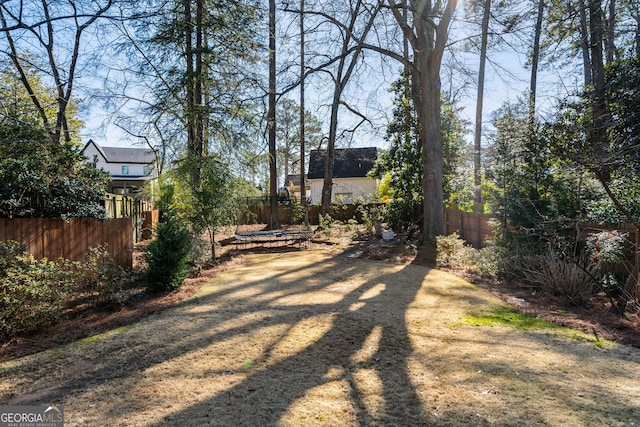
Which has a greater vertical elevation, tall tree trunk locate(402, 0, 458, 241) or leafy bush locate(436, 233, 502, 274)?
tall tree trunk locate(402, 0, 458, 241)

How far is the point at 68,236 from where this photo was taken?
6.61 meters

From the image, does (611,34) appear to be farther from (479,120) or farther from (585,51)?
(479,120)

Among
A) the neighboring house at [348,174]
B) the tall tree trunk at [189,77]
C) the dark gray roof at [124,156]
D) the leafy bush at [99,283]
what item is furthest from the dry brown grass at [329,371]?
the dark gray roof at [124,156]

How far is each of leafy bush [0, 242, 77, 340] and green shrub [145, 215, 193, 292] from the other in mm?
1607

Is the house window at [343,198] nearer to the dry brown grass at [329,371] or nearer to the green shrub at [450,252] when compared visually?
the green shrub at [450,252]

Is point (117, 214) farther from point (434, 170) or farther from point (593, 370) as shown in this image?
point (593, 370)

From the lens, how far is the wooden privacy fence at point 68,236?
5906 millimetres

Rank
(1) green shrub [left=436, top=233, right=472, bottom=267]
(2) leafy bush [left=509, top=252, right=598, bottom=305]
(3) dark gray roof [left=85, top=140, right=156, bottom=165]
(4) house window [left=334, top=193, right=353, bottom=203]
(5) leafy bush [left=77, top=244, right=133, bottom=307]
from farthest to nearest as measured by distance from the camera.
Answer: (3) dark gray roof [left=85, top=140, right=156, bottom=165], (4) house window [left=334, top=193, right=353, bottom=203], (1) green shrub [left=436, top=233, right=472, bottom=267], (2) leafy bush [left=509, top=252, right=598, bottom=305], (5) leafy bush [left=77, top=244, right=133, bottom=307]

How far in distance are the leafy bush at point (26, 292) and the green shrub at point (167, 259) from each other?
161 cm

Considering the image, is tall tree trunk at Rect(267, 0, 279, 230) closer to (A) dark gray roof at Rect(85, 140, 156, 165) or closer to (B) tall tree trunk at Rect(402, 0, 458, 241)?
(B) tall tree trunk at Rect(402, 0, 458, 241)

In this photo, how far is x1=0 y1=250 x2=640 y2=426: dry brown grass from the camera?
100.0 inches

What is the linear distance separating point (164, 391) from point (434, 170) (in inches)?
358

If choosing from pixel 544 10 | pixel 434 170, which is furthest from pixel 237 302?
pixel 544 10

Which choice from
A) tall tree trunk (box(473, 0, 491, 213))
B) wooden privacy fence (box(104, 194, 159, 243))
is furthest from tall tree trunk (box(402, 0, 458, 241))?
wooden privacy fence (box(104, 194, 159, 243))
